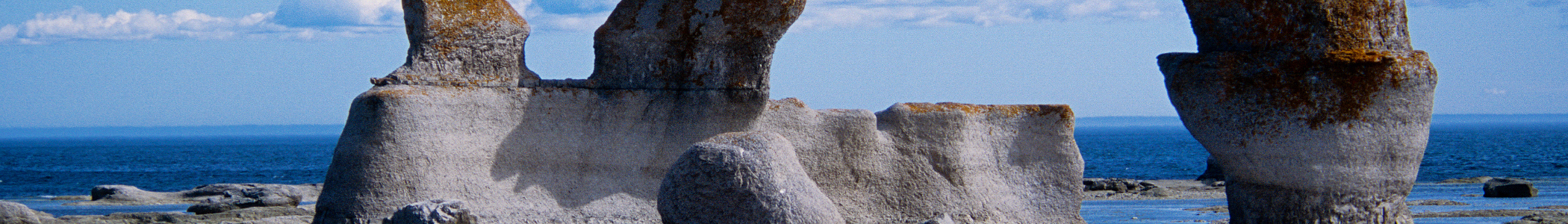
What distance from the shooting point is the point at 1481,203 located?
17.1 metres

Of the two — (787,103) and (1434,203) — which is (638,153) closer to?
(787,103)

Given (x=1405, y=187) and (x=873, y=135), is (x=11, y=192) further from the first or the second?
(x=1405, y=187)

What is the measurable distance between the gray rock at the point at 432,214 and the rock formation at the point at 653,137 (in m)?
0.28

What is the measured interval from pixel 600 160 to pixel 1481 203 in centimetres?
1352

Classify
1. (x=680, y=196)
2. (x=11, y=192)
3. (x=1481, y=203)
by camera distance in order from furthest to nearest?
(x=11, y=192), (x=1481, y=203), (x=680, y=196)

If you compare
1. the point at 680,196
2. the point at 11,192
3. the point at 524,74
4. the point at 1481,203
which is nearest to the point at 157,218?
the point at 524,74

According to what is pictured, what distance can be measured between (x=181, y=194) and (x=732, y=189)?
21.5 meters

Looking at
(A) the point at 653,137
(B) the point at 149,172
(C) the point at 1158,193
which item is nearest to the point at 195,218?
(A) the point at 653,137

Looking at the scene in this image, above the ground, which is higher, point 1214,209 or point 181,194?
point 1214,209

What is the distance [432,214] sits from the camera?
697cm

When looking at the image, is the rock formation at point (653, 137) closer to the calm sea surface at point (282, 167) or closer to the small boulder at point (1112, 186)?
the small boulder at point (1112, 186)

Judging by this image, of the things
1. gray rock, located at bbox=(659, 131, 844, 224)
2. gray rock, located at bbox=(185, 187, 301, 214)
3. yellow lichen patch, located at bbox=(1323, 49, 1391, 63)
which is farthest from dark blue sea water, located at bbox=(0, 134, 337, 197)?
yellow lichen patch, located at bbox=(1323, 49, 1391, 63)

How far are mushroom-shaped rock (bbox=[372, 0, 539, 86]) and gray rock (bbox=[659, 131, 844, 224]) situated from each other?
6.38 feet

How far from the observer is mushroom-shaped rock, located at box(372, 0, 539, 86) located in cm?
748
